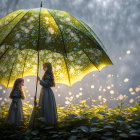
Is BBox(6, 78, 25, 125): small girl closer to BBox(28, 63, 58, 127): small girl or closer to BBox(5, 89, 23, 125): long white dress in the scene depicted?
BBox(5, 89, 23, 125): long white dress

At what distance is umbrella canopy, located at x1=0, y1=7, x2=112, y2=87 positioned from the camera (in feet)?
9.53

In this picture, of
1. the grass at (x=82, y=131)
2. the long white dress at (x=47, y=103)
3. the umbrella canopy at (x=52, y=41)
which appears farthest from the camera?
the long white dress at (x=47, y=103)

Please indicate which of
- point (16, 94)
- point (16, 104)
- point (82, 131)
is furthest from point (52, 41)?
point (16, 104)

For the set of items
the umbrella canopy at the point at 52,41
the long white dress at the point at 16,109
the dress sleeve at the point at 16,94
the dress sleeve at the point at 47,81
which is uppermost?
the umbrella canopy at the point at 52,41

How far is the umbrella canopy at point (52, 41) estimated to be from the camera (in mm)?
2906

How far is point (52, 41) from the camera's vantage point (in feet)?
9.64

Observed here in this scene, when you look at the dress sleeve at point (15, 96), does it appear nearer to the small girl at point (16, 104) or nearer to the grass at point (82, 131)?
the small girl at point (16, 104)

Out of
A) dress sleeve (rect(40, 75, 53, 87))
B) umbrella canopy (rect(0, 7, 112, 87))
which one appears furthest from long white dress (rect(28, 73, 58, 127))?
umbrella canopy (rect(0, 7, 112, 87))

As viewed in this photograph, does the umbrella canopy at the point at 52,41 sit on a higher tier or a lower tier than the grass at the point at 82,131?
higher

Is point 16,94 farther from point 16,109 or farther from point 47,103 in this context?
point 47,103

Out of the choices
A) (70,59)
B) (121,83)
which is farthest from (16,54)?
(121,83)

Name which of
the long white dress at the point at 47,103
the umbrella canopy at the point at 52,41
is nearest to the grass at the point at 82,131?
the long white dress at the point at 47,103

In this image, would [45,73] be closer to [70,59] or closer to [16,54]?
[70,59]

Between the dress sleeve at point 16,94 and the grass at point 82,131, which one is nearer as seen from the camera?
the grass at point 82,131
